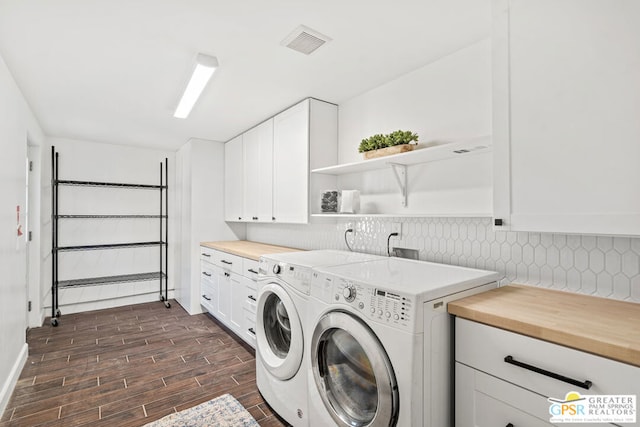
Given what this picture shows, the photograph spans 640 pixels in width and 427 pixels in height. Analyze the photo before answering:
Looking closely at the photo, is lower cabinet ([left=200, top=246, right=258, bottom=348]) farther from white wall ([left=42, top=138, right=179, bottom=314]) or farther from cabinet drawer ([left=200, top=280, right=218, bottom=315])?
white wall ([left=42, top=138, right=179, bottom=314])

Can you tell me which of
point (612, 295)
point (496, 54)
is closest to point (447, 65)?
point (496, 54)

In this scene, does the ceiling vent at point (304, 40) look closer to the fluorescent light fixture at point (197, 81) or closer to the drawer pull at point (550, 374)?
the fluorescent light fixture at point (197, 81)

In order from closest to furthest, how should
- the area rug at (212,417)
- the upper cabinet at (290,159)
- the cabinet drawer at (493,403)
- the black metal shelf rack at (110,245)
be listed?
the cabinet drawer at (493,403), the area rug at (212,417), the upper cabinet at (290,159), the black metal shelf rack at (110,245)

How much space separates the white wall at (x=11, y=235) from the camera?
206cm

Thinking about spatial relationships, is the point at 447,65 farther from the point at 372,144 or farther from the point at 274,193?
the point at 274,193

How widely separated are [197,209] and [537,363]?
398 centimetres

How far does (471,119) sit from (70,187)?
4882 millimetres

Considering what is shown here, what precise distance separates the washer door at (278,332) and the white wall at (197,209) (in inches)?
88.9

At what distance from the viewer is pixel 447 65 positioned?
2.01 meters

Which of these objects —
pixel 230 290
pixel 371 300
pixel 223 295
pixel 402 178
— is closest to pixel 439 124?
pixel 402 178

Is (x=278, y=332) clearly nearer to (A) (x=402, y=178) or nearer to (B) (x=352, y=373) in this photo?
(B) (x=352, y=373)

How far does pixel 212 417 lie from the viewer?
2.01m

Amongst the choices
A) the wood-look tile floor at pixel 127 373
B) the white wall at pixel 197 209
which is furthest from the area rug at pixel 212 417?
the white wall at pixel 197 209

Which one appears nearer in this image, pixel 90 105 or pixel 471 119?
pixel 471 119
